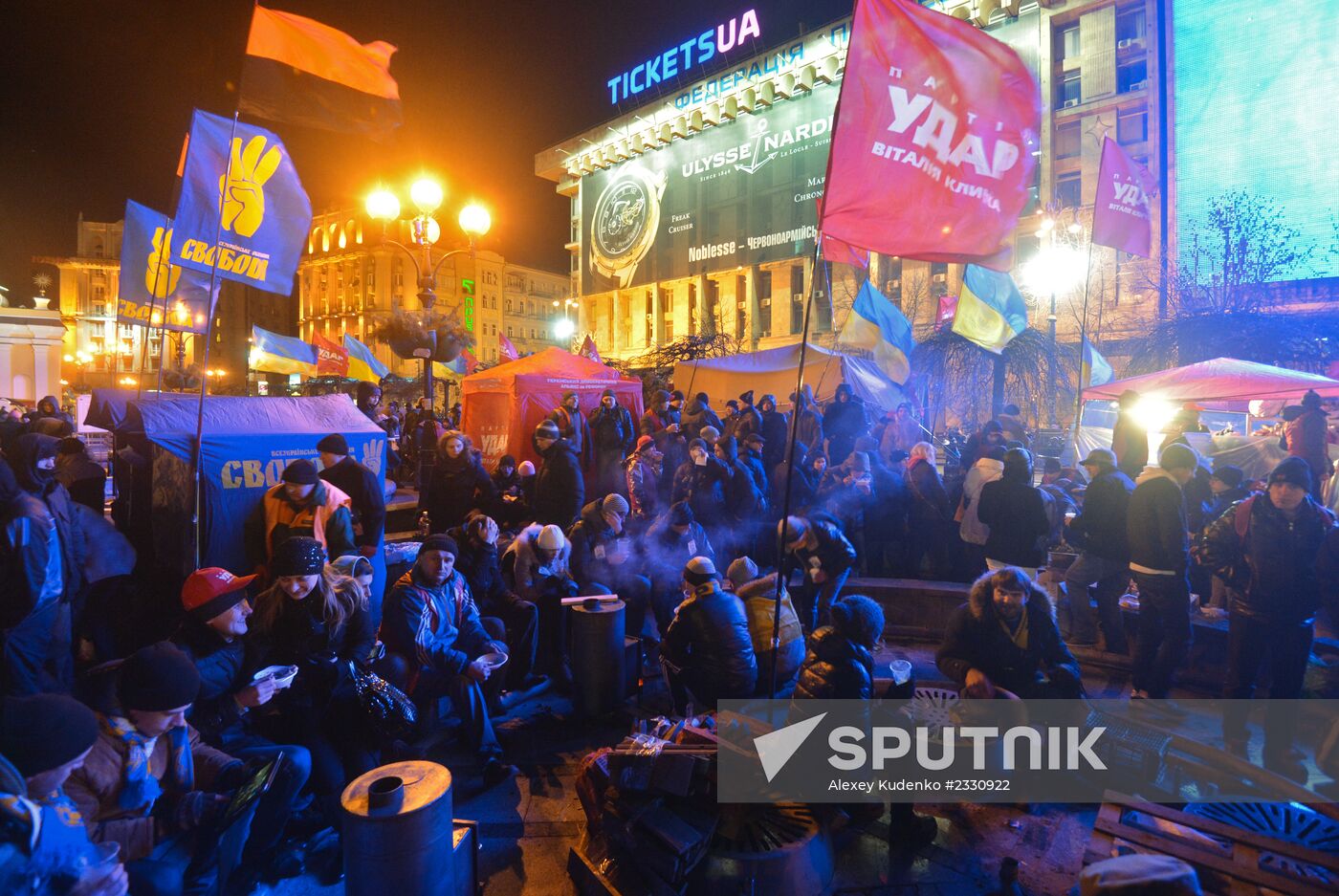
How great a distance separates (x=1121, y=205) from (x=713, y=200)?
44.6m

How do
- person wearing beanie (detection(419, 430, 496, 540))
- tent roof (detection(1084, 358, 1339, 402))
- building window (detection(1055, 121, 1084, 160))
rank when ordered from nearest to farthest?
person wearing beanie (detection(419, 430, 496, 540)) → tent roof (detection(1084, 358, 1339, 402)) → building window (detection(1055, 121, 1084, 160))

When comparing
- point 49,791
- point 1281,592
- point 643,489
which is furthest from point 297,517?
point 1281,592

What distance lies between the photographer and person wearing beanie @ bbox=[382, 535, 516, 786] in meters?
4.45

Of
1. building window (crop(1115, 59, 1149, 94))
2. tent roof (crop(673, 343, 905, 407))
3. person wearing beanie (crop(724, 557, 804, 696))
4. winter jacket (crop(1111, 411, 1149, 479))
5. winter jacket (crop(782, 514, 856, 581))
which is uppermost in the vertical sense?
building window (crop(1115, 59, 1149, 94))

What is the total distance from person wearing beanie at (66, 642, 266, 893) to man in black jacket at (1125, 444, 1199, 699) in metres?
6.30

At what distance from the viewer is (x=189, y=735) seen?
312cm

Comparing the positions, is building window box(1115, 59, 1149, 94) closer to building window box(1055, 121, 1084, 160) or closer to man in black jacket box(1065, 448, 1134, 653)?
building window box(1055, 121, 1084, 160)

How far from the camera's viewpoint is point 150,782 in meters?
2.74

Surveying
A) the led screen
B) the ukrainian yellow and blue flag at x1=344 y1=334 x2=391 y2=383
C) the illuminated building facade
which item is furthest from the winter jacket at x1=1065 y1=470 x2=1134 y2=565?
the illuminated building facade

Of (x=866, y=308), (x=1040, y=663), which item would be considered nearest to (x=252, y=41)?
(x=1040, y=663)

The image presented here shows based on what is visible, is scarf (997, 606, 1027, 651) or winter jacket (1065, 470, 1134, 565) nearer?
scarf (997, 606, 1027, 651)

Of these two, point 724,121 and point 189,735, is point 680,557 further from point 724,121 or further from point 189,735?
point 724,121

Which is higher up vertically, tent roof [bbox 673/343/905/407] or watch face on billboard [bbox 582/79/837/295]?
watch face on billboard [bbox 582/79/837/295]

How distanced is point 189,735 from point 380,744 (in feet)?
3.57
